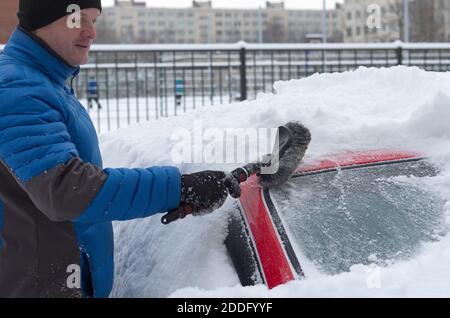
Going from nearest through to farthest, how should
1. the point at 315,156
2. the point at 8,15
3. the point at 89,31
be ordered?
1. the point at 89,31
2. the point at 315,156
3. the point at 8,15

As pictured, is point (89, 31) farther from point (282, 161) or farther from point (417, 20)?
point (417, 20)

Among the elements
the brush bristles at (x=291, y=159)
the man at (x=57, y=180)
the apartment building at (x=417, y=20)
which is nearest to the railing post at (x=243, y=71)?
the brush bristles at (x=291, y=159)

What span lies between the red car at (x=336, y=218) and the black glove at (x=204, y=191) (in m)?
0.18

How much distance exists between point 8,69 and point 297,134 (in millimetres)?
994

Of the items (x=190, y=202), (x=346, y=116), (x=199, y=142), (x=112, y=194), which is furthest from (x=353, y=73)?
(x=112, y=194)

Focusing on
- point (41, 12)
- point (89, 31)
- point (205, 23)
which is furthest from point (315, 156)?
point (205, 23)

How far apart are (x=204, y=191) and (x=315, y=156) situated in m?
0.59

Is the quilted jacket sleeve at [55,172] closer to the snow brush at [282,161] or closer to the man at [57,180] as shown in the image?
the man at [57,180]

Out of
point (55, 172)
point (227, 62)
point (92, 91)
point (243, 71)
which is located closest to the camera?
point (55, 172)

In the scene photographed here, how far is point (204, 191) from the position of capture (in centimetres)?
181

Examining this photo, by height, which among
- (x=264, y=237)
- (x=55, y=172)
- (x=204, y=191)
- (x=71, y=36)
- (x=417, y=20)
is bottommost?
(x=264, y=237)

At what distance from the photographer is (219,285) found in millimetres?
1842

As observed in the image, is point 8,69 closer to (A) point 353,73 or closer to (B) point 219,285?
(B) point 219,285

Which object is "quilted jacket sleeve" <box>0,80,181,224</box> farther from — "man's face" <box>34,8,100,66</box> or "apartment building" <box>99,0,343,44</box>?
"apartment building" <box>99,0,343,44</box>
